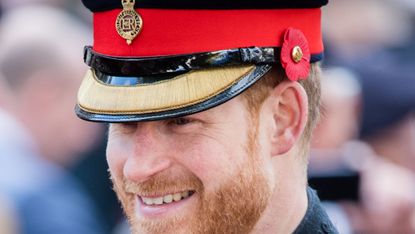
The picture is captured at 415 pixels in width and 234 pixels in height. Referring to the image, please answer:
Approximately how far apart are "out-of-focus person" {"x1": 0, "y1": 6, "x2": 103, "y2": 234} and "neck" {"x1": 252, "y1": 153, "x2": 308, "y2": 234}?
2.22 metres

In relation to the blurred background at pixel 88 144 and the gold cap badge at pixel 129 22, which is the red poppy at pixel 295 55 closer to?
the gold cap badge at pixel 129 22

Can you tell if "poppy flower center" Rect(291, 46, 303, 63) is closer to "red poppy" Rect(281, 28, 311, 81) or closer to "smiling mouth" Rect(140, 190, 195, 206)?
"red poppy" Rect(281, 28, 311, 81)

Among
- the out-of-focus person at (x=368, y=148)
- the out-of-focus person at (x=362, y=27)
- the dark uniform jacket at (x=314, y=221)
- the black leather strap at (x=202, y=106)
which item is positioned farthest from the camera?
the out-of-focus person at (x=362, y=27)

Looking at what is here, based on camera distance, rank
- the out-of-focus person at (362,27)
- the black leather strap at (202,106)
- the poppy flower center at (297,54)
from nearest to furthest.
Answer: the black leather strap at (202,106) → the poppy flower center at (297,54) → the out-of-focus person at (362,27)

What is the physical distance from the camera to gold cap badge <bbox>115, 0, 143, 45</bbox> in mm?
3115

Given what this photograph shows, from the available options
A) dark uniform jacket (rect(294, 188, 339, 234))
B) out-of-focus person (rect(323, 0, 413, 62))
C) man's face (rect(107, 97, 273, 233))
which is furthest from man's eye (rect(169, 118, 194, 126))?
out-of-focus person (rect(323, 0, 413, 62))

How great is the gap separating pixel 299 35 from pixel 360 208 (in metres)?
2.75

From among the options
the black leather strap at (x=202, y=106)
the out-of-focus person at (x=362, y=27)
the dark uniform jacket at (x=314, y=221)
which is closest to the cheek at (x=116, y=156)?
the black leather strap at (x=202, y=106)

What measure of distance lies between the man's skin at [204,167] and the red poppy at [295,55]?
0.05 metres

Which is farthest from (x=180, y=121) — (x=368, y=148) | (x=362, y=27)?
(x=362, y=27)

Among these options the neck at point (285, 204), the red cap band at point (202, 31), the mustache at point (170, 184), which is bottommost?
the neck at point (285, 204)

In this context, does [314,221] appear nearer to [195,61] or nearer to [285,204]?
[285,204]

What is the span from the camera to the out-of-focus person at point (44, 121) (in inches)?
214

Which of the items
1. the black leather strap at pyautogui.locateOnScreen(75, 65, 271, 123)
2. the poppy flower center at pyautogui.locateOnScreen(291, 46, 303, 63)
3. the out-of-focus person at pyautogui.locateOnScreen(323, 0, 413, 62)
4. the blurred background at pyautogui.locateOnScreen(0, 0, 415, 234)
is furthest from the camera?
the out-of-focus person at pyautogui.locateOnScreen(323, 0, 413, 62)
